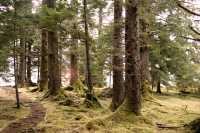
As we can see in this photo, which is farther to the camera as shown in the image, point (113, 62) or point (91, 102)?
point (91, 102)

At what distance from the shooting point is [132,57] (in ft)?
40.0

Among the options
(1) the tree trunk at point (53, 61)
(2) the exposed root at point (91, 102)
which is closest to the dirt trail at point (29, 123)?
(2) the exposed root at point (91, 102)

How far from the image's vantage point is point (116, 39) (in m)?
15.9

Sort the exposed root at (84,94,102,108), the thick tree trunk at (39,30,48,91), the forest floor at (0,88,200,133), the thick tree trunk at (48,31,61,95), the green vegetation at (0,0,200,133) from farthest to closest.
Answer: the thick tree trunk at (39,30,48,91), the thick tree trunk at (48,31,61,95), the exposed root at (84,94,102,108), the green vegetation at (0,0,200,133), the forest floor at (0,88,200,133)

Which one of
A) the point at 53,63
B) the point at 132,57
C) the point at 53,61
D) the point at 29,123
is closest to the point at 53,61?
the point at 53,61

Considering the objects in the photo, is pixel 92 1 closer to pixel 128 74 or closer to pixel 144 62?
pixel 144 62

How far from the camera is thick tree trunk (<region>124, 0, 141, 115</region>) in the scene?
12.2m

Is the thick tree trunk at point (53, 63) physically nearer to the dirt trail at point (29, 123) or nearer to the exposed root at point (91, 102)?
the dirt trail at point (29, 123)

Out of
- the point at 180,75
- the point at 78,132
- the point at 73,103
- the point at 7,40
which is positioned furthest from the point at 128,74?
the point at 180,75

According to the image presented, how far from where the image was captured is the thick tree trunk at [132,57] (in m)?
12.2

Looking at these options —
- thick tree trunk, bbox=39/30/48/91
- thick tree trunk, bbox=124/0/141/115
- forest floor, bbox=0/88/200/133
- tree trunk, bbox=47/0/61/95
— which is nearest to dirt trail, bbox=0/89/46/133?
forest floor, bbox=0/88/200/133

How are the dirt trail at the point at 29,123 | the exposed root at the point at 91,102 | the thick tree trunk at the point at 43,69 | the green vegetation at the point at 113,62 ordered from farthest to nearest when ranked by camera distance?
the thick tree trunk at the point at 43,69, the exposed root at the point at 91,102, the dirt trail at the point at 29,123, the green vegetation at the point at 113,62

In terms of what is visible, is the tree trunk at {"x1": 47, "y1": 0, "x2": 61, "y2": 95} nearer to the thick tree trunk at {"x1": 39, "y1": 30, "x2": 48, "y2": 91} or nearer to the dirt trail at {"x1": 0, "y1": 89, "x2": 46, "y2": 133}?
the dirt trail at {"x1": 0, "y1": 89, "x2": 46, "y2": 133}

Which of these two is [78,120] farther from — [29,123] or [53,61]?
[53,61]
